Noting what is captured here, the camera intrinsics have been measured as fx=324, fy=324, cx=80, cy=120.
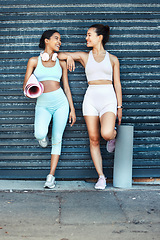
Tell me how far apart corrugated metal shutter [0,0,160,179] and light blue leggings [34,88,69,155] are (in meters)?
0.39

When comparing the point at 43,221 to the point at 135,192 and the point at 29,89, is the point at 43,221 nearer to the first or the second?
the point at 135,192

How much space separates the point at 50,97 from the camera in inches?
194

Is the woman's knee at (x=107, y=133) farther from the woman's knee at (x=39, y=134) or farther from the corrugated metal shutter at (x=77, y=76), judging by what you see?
the woman's knee at (x=39, y=134)

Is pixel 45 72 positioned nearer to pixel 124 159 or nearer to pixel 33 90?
pixel 33 90

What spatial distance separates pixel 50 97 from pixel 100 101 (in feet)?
2.49

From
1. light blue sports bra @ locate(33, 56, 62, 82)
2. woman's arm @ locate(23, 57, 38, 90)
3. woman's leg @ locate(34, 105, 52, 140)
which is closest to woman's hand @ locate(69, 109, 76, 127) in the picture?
woman's leg @ locate(34, 105, 52, 140)

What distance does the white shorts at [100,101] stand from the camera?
4824mm

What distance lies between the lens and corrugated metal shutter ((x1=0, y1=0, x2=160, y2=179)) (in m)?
5.32

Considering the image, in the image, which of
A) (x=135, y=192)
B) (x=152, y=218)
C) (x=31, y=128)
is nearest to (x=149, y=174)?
(x=135, y=192)

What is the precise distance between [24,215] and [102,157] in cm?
193

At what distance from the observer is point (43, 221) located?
3633mm

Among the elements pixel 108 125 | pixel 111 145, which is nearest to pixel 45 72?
pixel 108 125

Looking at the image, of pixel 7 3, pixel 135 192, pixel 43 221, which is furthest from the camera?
pixel 7 3

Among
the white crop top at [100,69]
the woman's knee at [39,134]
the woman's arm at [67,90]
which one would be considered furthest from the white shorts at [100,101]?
the woman's knee at [39,134]
